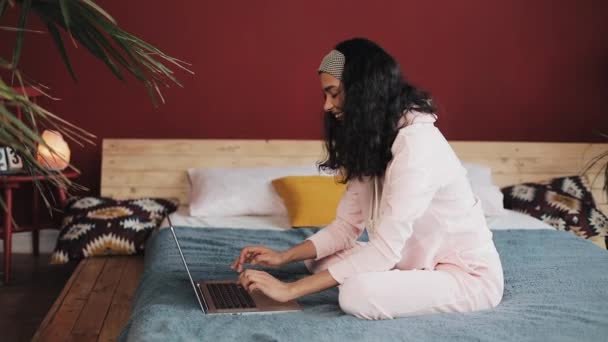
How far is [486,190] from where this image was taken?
3717mm

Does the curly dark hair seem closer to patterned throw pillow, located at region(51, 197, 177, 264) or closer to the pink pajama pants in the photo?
the pink pajama pants

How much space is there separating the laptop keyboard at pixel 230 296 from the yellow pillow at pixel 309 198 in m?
1.10

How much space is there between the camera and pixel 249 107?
13.6ft

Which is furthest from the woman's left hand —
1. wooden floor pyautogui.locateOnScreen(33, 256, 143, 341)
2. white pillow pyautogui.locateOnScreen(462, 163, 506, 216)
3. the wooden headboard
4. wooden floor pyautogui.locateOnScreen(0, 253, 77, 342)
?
the wooden headboard

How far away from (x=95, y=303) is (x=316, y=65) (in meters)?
1.89

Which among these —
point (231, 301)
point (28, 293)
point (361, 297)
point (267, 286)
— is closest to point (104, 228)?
point (28, 293)

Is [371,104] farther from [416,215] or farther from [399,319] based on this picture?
[399,319]

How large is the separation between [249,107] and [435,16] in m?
1.14

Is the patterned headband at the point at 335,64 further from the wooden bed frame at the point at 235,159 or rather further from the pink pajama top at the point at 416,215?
the wooden bed frame at the point at 235,159

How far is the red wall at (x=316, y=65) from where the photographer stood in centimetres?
404

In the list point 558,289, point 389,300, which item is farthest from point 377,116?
point 558,289

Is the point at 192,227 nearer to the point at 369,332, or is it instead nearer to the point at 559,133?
the point at 369,332

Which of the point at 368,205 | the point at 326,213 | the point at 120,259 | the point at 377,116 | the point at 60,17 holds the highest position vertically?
the point at 60,17

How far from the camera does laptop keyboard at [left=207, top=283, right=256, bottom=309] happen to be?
212cm
